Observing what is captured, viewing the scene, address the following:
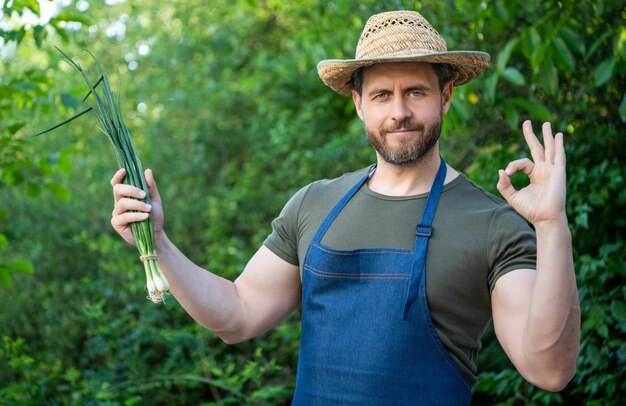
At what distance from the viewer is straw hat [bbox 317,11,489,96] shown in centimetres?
222

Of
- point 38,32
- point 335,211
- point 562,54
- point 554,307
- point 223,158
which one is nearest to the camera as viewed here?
point 554,307

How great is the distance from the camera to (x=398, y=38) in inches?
88.9

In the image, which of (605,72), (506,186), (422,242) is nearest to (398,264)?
(422,242)

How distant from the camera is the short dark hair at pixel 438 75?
231cm

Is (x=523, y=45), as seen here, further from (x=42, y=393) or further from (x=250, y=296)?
(x=42, y=393)

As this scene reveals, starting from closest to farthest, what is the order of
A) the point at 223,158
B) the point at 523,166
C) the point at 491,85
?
the point at 523,166
the point at 491,85
the point at 223,158

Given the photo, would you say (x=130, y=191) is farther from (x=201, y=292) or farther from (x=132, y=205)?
(x=201, y=292)

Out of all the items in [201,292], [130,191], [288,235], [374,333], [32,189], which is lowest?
[374,333]

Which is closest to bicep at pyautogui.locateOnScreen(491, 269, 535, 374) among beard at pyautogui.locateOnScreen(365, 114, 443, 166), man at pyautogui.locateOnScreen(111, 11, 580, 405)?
man at pyautogui.locateOnScreen(111, 11, 580, 405)

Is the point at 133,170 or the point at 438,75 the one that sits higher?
the point at 438,75

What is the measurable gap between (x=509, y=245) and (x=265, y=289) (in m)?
0.83

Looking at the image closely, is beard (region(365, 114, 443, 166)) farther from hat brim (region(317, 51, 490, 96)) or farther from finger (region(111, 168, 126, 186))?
finger (region(111, 168, 126, 186))

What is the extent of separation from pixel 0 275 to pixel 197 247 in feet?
10.1

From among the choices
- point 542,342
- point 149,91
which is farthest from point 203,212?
point 542,342
